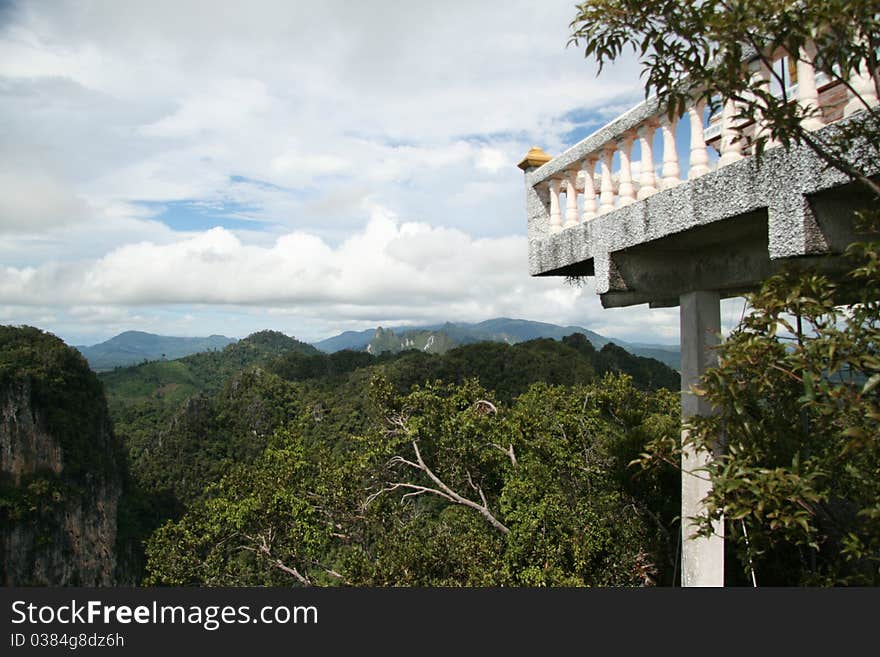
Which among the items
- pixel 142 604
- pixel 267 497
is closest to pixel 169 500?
pixel 267 497

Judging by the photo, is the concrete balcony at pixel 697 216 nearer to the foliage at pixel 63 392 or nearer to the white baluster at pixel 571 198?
the white baluster at pixel 571 198

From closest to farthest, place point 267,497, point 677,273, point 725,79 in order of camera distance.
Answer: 1. point 725,79
2. point 677,273
3. point 267,497

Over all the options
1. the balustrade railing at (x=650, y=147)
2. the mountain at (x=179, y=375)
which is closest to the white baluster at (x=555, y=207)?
the balustrade railing at (x=650, y=147)

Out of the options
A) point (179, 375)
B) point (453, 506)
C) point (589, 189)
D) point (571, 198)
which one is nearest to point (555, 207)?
point (571, 198)

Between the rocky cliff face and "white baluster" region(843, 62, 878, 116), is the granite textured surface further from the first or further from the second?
the rocky cliff face

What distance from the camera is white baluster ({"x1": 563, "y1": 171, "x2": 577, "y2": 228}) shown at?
4895 millimetres

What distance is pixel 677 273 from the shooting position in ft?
14.6

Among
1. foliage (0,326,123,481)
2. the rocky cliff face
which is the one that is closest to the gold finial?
the rocky cliff face

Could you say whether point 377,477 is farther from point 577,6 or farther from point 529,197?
point 577,6

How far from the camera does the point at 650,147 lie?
4.03 m

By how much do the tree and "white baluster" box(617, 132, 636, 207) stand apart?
1198 millimetres

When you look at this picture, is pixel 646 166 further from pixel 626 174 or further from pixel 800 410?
pixel 800 410

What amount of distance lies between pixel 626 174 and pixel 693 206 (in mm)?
764

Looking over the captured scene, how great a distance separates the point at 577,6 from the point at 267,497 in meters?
6.73
